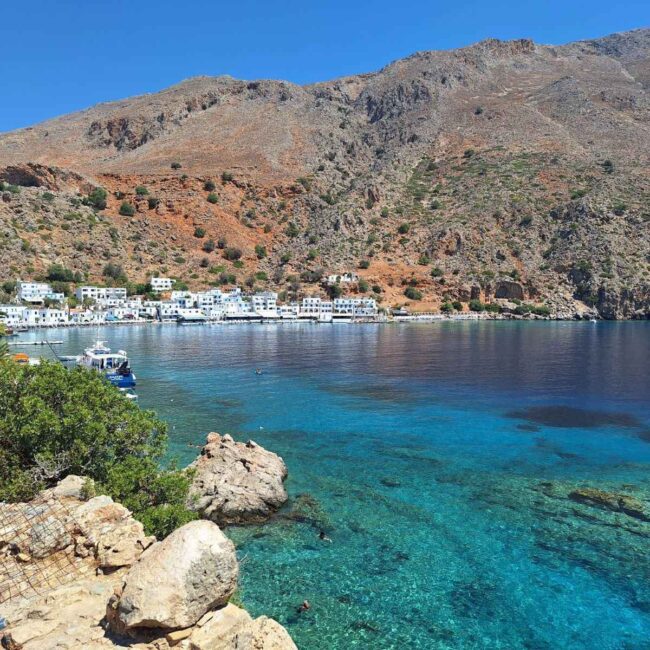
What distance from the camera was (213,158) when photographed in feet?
455

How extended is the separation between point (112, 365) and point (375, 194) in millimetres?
101563

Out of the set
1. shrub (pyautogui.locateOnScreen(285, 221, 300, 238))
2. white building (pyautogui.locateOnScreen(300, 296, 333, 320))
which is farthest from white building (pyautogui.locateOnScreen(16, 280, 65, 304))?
shrub (pyautogui.locateOnScreen(285, 221, 300, 238))

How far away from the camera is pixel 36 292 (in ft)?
313

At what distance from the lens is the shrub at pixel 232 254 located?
12019cm

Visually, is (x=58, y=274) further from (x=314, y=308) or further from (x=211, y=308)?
(x=314, y=308)

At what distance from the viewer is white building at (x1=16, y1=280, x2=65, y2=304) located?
93312mm

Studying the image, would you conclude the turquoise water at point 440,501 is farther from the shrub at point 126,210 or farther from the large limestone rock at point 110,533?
the shrub at point 126,210

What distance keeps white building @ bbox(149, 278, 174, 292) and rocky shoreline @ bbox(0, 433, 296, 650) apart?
103299 millimetres

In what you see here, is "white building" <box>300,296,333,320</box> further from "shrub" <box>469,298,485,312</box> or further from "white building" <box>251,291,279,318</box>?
"shrub" <box>469,298,485,312</box>

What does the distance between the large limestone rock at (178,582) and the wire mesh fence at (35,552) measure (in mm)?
2532

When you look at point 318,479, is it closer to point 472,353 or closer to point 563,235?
point 472,353

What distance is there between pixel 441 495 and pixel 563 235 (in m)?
112

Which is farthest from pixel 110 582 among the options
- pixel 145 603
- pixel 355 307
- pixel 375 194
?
pixel 375 194

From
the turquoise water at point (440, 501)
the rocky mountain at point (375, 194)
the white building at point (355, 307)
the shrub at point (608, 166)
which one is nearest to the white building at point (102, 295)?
the rocky mountain at point (375, 194)
